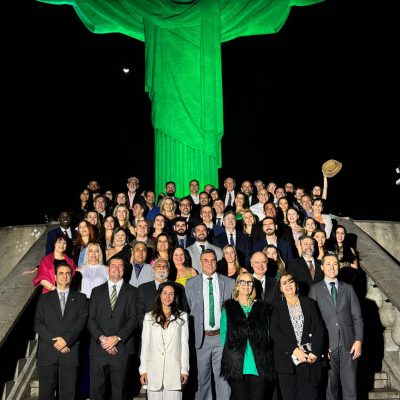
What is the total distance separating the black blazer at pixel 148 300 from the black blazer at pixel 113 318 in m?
0.06

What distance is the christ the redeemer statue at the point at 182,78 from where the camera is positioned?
12.1 m

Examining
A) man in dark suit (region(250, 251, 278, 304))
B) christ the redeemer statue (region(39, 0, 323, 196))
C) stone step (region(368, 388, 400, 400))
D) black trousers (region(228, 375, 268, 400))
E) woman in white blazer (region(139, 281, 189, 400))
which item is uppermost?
christ the redeemer statue (region(39, 0, 323, 196))

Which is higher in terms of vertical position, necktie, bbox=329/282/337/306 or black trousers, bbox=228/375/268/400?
necktie, bbox=329/282/337/306

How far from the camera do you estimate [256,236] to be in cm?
797

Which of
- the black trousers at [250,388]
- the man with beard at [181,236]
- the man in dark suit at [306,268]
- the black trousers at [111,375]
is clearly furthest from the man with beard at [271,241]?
the black trousers at [111,375]

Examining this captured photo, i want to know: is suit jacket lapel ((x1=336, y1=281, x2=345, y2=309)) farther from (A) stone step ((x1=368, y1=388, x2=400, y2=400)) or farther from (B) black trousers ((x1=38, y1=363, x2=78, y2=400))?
(B) black trousers ((x1=38, y1=363, x2=78, y2=400))

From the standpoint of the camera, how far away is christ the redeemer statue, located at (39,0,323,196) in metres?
12.1

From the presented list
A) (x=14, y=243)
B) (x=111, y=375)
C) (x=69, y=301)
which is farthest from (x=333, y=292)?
(x=14, y=243)

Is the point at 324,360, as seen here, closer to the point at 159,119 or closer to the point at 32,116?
the point at 159,119

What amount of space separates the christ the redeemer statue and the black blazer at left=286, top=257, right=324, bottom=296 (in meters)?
5.42

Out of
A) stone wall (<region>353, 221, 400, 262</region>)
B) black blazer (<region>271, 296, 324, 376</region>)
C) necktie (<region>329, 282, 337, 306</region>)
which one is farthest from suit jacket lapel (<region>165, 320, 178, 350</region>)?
stone wall (<region>353, 221, 400, 262</region>)

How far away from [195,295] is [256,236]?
2002 millimetres

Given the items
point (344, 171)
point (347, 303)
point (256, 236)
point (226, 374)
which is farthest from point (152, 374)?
point (344, 171)

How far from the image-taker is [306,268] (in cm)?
691
